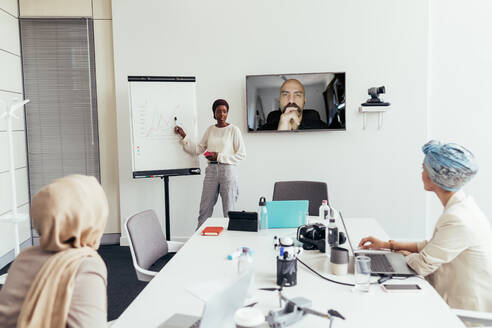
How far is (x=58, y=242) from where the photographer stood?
1137mm

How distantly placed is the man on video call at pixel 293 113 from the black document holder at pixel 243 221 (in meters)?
2.05

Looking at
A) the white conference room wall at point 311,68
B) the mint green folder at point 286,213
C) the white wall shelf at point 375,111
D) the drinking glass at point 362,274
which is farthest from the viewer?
the white conference room wall at point 311,68

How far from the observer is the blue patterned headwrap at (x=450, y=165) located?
185 cm

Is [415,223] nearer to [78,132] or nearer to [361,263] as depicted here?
[361,263]

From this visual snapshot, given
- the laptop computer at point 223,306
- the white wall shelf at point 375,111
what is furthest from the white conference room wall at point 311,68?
the laptop computer at point 223,306

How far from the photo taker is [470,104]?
4.41 m

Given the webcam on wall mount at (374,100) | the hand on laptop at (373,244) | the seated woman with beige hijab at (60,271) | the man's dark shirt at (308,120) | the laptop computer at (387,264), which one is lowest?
the laptop computer at (387,264)

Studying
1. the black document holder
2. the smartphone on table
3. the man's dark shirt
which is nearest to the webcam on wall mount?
the man's dark shirt

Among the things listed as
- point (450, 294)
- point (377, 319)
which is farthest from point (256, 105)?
point (377, 319)

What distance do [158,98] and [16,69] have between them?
5.72 feet

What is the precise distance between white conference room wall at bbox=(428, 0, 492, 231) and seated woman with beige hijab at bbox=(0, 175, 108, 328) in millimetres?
4260

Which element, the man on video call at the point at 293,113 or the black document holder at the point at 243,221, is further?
the man on video call at the point at 293,113

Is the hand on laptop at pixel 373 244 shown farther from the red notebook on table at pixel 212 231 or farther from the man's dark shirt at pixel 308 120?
the man's dark shirt at pixel 308 120

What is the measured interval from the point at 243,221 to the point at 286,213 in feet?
0.98
